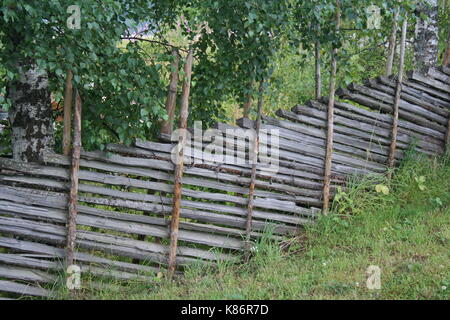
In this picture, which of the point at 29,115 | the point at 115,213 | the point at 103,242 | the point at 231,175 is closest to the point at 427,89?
the point at 231,175

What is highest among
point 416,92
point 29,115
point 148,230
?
point 416,92

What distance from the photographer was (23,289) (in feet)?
15.7

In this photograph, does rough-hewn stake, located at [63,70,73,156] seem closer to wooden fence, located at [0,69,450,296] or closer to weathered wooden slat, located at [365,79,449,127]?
wooden fence, located at [0,69,450,296]

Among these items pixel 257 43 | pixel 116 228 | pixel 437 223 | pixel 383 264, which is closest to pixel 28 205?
pixel 116 228

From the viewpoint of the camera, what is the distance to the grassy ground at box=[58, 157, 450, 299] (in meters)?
4.42

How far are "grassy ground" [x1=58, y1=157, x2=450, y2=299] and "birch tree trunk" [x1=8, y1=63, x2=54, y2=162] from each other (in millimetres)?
1463

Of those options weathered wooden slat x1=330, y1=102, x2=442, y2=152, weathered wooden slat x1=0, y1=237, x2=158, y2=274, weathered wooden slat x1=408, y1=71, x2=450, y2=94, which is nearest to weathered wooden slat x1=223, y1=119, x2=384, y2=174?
weathered wooden slat x1=330, y1=102, x2=442, y2=152

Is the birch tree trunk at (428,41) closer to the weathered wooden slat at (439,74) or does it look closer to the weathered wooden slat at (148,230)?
the weathered wooden slat at (439,74)

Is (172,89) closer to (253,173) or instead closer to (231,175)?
(231,175)

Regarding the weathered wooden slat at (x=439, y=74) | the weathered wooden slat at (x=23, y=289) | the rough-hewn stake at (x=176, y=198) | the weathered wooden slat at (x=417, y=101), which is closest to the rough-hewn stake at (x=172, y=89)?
the rough-hewn stake at (x=176, y=198)

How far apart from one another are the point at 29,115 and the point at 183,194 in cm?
159

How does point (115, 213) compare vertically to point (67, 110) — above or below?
below

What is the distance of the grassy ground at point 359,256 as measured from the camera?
4418 mm

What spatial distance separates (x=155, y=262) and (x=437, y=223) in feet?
9.19
